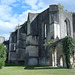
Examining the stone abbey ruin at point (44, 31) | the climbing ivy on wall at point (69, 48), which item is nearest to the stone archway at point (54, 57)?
the stone abbey ruin at point (44, 31)

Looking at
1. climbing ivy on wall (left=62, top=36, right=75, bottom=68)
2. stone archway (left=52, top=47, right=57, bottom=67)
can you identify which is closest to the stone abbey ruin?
stone archway (left=52, top=47, right=57, bottom=67)

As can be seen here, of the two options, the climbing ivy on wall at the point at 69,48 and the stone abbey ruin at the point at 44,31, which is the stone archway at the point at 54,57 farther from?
the climbing ivy on wall at the point at 69,48

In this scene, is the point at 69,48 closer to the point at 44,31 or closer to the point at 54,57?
the point at 54,57

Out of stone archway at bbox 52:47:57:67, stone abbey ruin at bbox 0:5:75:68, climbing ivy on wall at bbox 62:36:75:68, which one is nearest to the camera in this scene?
climbing ivy on wall at bbox 62:36:75:68

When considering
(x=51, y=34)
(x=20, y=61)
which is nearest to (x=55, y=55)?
(x=51, y=34)

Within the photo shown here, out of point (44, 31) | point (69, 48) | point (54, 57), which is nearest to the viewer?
point (69, 48)

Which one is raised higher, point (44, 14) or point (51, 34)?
point (44, 14)

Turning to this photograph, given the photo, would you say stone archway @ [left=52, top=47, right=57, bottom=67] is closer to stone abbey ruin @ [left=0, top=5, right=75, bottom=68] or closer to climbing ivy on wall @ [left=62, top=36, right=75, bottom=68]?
stone abbey ruin @ [left=0, top=5, right=75, bottom=68]

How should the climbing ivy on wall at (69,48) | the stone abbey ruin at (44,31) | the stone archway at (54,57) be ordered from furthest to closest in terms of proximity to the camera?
the stone abbey ruin at (44,31) < the stone archway at (54,57) < the climbing ivy on wall at (69,48)

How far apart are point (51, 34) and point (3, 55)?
318 inches

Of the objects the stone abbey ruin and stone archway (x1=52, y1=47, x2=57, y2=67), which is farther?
the stone abbey ruin

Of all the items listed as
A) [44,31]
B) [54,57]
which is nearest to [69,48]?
[54,57]

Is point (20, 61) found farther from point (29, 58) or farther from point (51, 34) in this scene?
point (51, 34)

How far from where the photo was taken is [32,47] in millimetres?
24844
